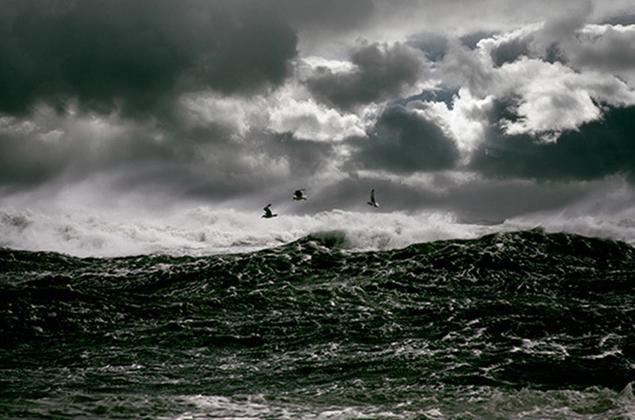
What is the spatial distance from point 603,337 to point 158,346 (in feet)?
76.7

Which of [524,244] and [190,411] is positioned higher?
[524,244]

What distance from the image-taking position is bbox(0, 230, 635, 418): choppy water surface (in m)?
22.4

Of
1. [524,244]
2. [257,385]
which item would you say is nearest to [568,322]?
[257,385]

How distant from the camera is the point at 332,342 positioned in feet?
117

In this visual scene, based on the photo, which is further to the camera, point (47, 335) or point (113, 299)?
point (113, 299)

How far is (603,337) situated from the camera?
3450 cm

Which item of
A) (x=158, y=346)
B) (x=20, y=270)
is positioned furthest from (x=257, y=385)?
(x=20, y=270)

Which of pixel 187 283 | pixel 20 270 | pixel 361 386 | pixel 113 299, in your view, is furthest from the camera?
pixel 20 270

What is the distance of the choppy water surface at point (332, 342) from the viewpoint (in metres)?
22.4

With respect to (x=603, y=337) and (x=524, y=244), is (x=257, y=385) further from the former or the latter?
(x=524, y=244)

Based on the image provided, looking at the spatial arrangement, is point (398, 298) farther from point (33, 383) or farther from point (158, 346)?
point (33, 383)

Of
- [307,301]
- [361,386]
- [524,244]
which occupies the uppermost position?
[524,244]

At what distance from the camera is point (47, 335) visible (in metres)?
38.9

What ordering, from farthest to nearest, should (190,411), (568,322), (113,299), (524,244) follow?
(524,244) < (113,299) < (568,322) < (190,411)
